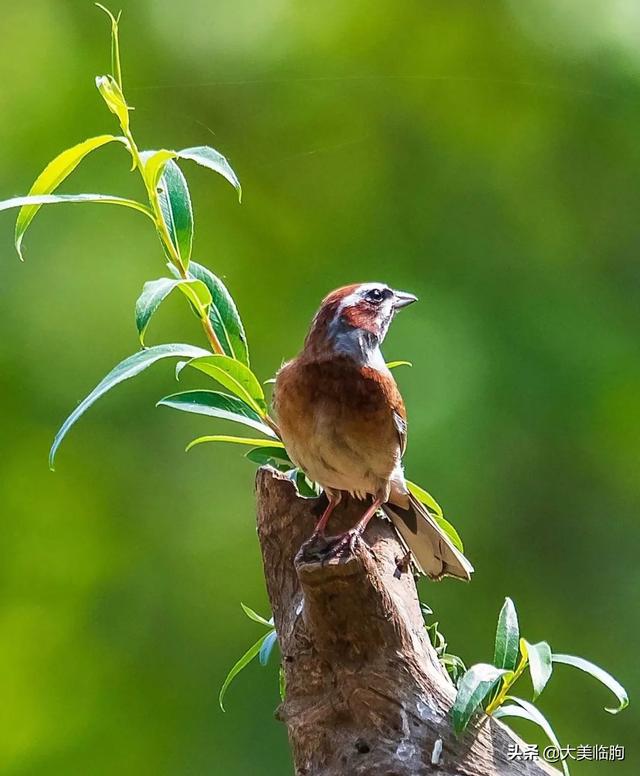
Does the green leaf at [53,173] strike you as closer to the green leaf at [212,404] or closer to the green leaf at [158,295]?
the green leaf at [158,295]

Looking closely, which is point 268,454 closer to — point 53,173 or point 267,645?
point 267,645

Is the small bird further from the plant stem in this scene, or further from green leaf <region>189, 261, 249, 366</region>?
the plant stem

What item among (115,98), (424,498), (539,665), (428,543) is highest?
(115,98)

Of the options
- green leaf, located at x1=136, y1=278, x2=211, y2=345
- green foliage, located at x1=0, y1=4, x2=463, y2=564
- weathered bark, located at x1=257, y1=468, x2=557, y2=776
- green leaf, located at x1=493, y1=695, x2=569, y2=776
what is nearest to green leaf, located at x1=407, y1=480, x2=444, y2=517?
green foliage, located at x1=0, y1=4, x2=463, y2=564

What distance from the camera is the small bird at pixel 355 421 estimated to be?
2.91 m

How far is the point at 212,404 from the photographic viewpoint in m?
2.71

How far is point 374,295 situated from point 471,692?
1.35 metres

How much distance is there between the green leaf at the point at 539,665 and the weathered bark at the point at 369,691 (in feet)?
0.63

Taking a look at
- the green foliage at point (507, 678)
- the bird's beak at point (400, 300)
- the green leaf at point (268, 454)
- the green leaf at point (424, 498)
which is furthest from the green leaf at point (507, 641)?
the bird's beak at point (400, 300)

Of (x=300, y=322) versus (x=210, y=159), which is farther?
(x=300, y=322)

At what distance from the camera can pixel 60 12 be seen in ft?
24.4

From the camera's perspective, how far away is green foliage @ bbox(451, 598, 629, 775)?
2340mm

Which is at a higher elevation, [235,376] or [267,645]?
[235,376]

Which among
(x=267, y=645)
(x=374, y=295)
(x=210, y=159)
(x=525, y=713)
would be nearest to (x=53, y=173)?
(x=210, y=159)
